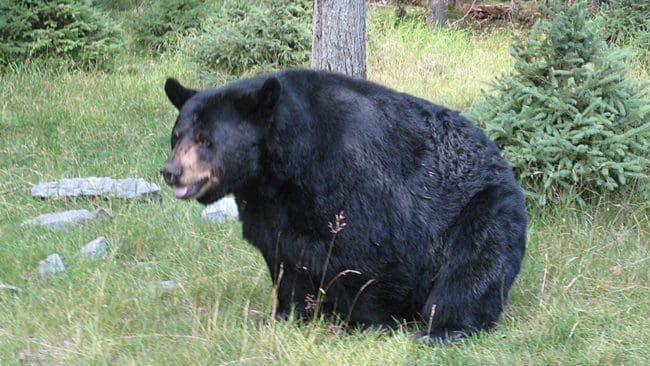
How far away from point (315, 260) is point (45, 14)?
365 inches

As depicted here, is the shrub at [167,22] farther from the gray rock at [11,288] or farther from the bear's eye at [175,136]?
the bear's eye at [175,136]

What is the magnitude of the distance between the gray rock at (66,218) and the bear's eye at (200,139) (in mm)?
2670

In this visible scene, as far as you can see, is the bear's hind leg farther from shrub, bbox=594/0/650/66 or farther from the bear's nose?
shrub, bbox=594/0/650/66

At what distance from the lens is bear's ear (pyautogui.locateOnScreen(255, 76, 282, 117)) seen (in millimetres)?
4348

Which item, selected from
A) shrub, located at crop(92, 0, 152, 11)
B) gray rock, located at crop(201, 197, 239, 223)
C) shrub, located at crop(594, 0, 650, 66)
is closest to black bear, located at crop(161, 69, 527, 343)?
gray rock, located at crop(201, 197, 239, 223)

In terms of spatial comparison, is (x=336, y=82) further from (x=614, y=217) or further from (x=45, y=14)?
(x=45, y=14)

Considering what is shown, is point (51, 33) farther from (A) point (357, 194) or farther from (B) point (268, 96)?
(A) point (357, 194)

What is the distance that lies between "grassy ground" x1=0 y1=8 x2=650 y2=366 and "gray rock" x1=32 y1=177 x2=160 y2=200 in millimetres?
103

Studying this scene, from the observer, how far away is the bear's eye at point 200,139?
→ 14.5 ft

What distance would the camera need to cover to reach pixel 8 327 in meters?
4.61

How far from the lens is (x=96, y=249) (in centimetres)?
602

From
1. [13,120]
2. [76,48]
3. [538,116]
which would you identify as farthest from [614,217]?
[76,48]

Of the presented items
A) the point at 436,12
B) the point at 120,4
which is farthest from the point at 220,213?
the point at 120,4

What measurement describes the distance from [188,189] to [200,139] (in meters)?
0.29
